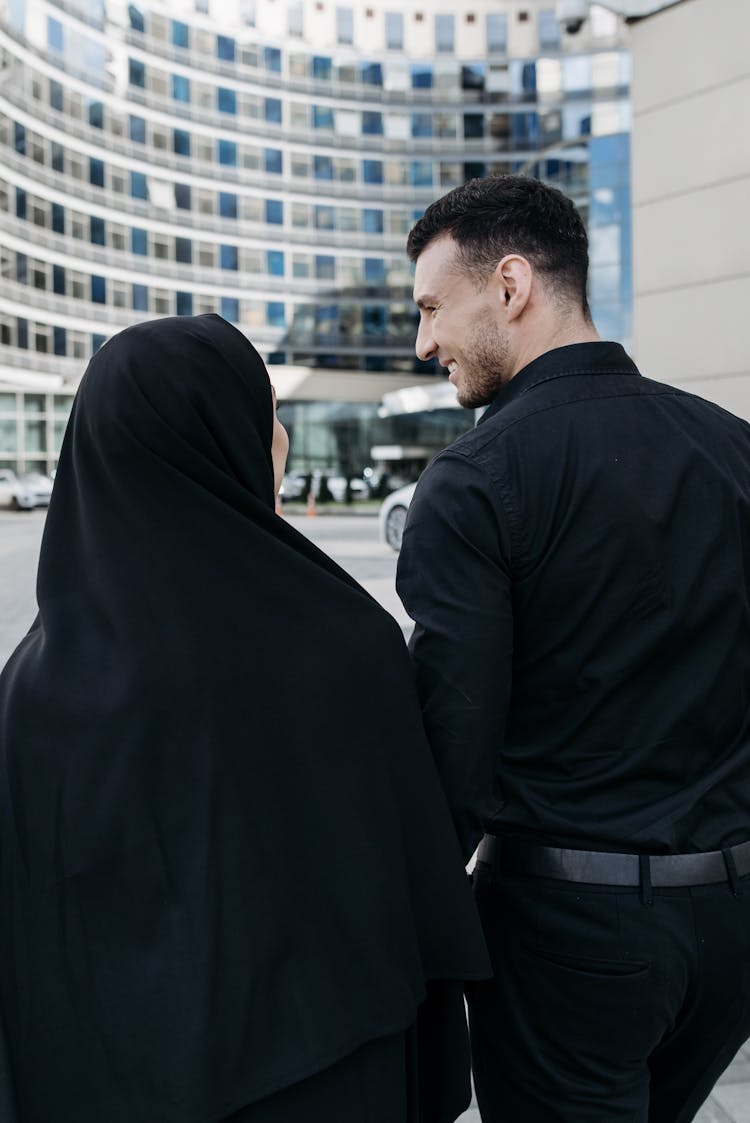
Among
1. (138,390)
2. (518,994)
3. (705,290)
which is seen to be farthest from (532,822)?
(705,290)

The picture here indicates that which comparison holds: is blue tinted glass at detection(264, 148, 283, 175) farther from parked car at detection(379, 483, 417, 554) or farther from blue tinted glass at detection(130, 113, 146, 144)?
parked car at detection(379, 483, 417, 554)

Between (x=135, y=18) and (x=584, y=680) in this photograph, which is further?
(x=135, y=18)

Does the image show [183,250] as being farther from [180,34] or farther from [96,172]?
[180,34]

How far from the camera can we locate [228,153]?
5316 centimetres

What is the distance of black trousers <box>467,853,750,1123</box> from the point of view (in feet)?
5.31

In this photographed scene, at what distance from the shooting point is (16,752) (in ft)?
5.04

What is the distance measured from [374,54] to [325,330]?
1462 cm

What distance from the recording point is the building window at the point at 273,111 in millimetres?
54188

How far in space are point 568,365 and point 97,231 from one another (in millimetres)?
50823

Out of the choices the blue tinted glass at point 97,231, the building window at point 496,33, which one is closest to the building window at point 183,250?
the blue tinted glass at point 97,231

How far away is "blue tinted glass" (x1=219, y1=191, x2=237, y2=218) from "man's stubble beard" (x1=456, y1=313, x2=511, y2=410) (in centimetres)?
5419

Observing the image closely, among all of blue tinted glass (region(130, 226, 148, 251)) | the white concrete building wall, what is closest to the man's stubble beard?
the white concrete building wall

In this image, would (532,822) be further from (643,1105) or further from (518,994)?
(643,1105)

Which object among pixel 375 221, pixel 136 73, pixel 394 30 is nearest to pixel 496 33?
pixel 394 30
